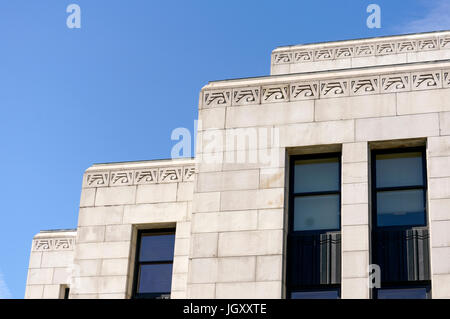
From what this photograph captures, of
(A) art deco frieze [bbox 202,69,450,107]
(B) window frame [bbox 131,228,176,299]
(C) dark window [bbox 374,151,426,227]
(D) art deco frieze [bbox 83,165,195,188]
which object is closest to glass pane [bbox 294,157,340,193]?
(C) dark window [bbox 374,151,426,227]

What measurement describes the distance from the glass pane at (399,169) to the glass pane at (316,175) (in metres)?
0.97

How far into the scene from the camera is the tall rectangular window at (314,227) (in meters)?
18.2

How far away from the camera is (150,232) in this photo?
75.7 ft

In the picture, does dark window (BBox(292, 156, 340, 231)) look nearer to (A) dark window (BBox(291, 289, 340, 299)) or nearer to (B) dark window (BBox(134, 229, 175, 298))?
(A) dark window (BBox(291, 289, 340, 299))

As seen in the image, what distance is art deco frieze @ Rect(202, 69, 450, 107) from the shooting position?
19.2 m

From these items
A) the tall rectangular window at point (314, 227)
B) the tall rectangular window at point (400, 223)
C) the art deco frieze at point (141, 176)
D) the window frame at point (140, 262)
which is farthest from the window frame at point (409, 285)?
the art deco frieze at point (141, 176)

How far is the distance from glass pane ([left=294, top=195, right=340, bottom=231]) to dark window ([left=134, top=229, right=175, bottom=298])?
4527mm

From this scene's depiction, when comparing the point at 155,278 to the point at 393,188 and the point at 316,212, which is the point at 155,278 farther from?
the point at 393,188

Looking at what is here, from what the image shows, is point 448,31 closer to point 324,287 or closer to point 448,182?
point 448,182

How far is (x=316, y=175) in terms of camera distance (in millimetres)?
19484

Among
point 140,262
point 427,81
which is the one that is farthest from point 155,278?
point 427,81

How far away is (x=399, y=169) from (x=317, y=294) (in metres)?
3.33

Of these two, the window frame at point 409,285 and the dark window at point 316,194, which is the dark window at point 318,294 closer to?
the window frame at point 409,285

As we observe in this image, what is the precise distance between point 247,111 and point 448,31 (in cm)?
854
